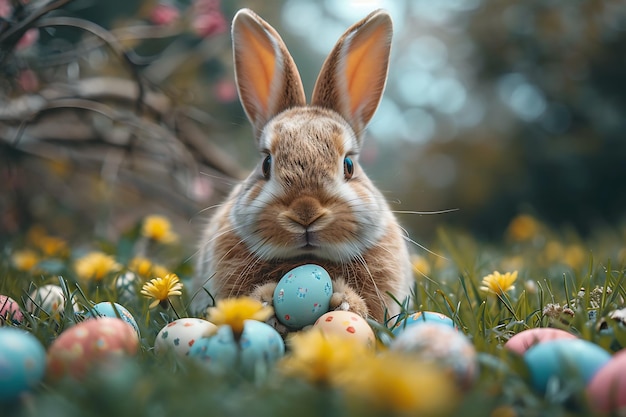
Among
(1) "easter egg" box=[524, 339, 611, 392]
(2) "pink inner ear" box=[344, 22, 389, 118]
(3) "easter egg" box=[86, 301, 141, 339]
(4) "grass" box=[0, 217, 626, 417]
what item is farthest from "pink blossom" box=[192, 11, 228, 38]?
(1) "easter egg" box=[524, 339, 611, 392]

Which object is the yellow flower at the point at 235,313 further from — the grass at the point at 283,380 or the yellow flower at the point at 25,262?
the yellow flower at the point at 25,262

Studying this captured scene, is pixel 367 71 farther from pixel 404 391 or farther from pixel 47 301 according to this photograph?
pixel 404 391

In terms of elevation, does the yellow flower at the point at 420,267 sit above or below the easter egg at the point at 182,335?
below

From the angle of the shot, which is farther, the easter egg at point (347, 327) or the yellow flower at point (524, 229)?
the yellow flower at point (524, 229)

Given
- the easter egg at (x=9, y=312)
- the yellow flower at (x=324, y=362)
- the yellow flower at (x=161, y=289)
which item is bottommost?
the easter egg at (x=9, y=312)

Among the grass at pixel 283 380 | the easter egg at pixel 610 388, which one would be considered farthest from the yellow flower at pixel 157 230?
the easter egg at pixel 610 388
